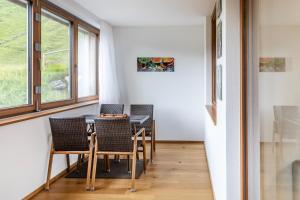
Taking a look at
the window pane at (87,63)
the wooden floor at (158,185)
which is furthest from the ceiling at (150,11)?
the wooden floor at (158,185)

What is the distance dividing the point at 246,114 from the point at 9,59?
2417 millimetres

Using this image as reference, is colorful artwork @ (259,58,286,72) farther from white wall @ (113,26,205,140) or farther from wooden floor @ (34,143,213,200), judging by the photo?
white wall @ (113,26,205,140)

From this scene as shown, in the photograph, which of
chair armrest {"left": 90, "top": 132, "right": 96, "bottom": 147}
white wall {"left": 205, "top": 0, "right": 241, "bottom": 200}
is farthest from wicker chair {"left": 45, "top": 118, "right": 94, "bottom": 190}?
white wall {"left": 205, "top": 0, "right": 241, "bottom": 200}

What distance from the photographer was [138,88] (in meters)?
6.78

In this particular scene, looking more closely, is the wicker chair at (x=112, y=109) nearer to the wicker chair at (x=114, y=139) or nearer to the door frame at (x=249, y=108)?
the wicker chair at (x=114, y=139)

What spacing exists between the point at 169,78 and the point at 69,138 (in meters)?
3.22

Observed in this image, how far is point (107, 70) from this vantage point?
619 centimetres

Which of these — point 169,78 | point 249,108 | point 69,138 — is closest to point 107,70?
point 169,78

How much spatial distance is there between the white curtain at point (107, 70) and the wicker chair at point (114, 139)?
2162mm

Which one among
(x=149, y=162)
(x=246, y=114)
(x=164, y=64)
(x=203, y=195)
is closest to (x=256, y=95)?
(x=246, y=114)

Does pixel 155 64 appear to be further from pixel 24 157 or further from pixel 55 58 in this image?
pixel 24 157

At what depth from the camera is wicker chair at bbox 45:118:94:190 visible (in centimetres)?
388

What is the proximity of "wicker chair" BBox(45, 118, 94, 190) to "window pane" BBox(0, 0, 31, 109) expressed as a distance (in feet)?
1.46

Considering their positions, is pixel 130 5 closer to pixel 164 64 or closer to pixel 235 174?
pixel 164 64
